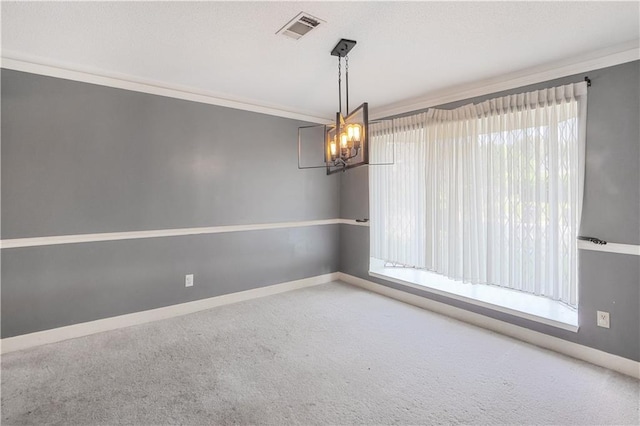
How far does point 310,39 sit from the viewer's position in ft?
7.77

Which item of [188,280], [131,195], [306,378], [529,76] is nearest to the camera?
[306,378]

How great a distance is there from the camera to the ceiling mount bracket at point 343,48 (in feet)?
7.80

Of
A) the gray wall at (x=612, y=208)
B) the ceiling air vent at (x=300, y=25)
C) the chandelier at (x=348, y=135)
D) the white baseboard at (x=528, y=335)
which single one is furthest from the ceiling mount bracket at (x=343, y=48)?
the white baseboard at (x=528, y=335)

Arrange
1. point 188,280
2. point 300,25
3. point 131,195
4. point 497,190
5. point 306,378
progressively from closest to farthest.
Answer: point 300,25
point 306,378
point 497,190
point 131,195
point 188,280

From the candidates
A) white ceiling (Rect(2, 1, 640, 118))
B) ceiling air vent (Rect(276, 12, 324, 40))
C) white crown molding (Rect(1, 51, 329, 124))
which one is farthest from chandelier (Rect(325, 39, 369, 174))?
white crown molding (Rect(1, 51, 329, 124))

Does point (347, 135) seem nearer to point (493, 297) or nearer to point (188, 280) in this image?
point (493, 297)

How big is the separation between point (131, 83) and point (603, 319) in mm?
4776

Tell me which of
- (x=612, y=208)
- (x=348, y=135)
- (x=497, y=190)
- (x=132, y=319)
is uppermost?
(x=348, y=135)

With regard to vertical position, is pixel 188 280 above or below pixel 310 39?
below

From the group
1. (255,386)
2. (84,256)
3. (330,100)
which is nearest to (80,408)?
(255,386)

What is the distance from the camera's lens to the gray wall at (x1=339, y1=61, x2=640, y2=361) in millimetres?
2389

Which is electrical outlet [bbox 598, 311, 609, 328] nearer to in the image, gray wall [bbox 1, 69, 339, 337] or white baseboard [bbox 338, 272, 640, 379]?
white baseboard [bbox 338, 272, 640, 379]

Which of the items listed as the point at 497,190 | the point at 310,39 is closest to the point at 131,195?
the point at 310,39

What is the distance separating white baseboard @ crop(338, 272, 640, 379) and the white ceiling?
2.42 m
